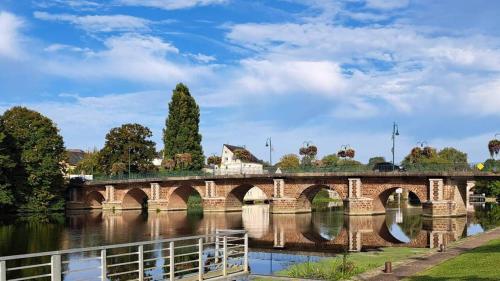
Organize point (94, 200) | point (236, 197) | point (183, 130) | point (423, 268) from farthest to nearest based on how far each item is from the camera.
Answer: point (94, 200)
point (183, 130)
point (236, 197)
point (423, 268)

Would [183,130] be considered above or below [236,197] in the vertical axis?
above

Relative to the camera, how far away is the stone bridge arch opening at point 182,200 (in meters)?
82.9

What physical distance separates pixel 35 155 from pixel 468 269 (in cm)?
6873

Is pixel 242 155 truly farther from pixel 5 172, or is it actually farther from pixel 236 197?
pixel 5 172

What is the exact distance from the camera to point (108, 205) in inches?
3548

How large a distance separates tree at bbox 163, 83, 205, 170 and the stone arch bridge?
32.0 feet

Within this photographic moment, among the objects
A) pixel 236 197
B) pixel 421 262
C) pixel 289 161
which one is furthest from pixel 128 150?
pixel 421 262

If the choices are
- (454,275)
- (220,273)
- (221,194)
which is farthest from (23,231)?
(454,275)

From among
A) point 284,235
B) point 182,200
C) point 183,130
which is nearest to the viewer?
point 284,235

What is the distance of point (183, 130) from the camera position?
95.1 metres

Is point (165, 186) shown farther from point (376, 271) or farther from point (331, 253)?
point (376, 271)

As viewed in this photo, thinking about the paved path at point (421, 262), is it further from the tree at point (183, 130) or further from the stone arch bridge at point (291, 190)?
the tree at point (183, 130)

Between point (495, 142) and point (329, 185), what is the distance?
38.6m

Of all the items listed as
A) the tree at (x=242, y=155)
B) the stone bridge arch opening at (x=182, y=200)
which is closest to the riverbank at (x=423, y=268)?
the stone bridge arch opening at (x=182, y=200)
